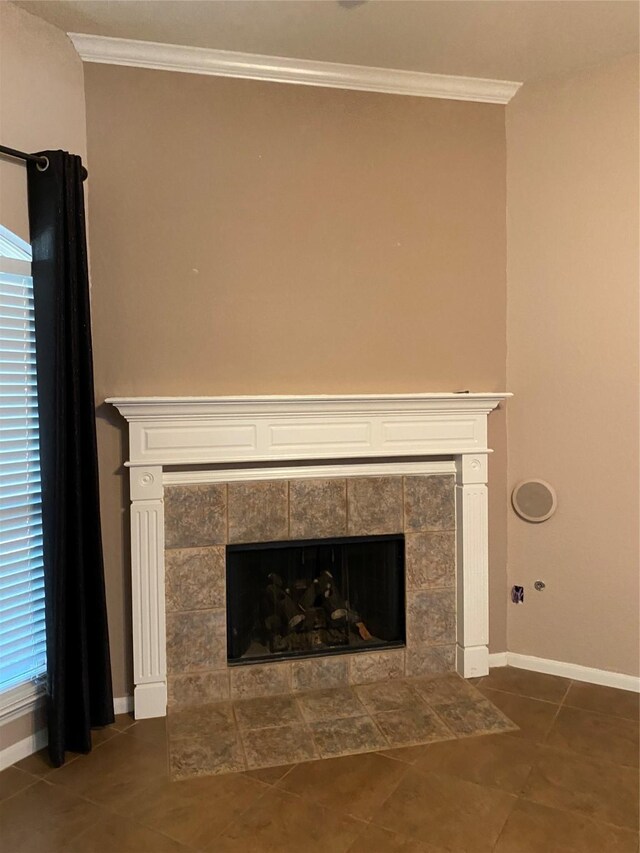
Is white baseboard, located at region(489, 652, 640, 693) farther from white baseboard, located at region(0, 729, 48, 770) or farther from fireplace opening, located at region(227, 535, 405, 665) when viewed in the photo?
white baseboard, located at region(0, 729, 48, 770)

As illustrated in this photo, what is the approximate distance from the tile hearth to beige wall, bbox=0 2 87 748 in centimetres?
64

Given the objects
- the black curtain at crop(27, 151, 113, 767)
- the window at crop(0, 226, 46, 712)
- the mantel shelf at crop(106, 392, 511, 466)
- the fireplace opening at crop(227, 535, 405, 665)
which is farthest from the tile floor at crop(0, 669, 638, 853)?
the mantel shelf at crop(106, 392, 511, 466)

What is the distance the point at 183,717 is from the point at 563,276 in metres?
2.55

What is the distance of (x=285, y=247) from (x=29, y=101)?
43.7 inches

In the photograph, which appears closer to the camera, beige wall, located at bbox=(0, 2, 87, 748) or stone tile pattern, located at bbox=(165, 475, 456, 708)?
beige wall, located at bbox=(0, 2, 87, 748)

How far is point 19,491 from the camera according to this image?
7.86 feet

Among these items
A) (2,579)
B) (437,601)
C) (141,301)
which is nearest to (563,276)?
(437,601)

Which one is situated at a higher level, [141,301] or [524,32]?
[524,32]

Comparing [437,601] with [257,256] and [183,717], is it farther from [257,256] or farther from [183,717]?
[257,256]

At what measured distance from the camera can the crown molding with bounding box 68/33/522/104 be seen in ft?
8.36

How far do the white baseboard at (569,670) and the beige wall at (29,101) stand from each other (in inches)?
82.0

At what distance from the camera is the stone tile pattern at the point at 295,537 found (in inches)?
106

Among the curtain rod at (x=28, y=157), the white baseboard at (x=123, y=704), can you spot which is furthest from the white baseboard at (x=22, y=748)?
the curtain rod at (x=28, y=157)

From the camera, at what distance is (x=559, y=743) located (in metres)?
2.41
